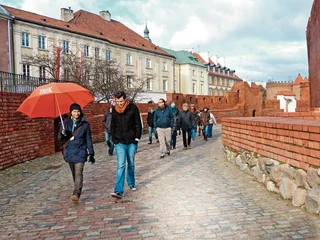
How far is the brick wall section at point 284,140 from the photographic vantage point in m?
4.70

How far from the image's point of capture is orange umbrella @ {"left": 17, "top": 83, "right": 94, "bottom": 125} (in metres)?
6.52

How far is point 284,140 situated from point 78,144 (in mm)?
3333

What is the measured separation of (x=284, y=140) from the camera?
5.58 m

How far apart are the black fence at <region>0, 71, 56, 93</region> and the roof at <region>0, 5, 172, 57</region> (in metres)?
26.1

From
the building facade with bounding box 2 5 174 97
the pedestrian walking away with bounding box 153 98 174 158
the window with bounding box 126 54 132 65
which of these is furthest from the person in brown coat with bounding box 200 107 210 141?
the window with bounding box 126 54 132 65

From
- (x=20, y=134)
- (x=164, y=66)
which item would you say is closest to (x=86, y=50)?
(x=164, y=66)

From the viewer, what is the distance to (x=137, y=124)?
609 centimetres

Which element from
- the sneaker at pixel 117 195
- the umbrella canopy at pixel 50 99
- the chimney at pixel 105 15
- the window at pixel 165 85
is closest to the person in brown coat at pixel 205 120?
the umbrella canopy at pixel 50 99

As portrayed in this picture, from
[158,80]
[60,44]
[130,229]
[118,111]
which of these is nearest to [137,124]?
[118,111]

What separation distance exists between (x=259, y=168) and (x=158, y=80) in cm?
4741

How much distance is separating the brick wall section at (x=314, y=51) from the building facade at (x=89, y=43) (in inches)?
683

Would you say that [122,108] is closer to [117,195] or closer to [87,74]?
[117,195]

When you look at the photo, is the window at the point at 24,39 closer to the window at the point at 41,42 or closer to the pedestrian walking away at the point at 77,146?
the window at the point at 41,42

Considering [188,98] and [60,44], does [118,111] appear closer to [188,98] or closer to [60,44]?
[188,98]
